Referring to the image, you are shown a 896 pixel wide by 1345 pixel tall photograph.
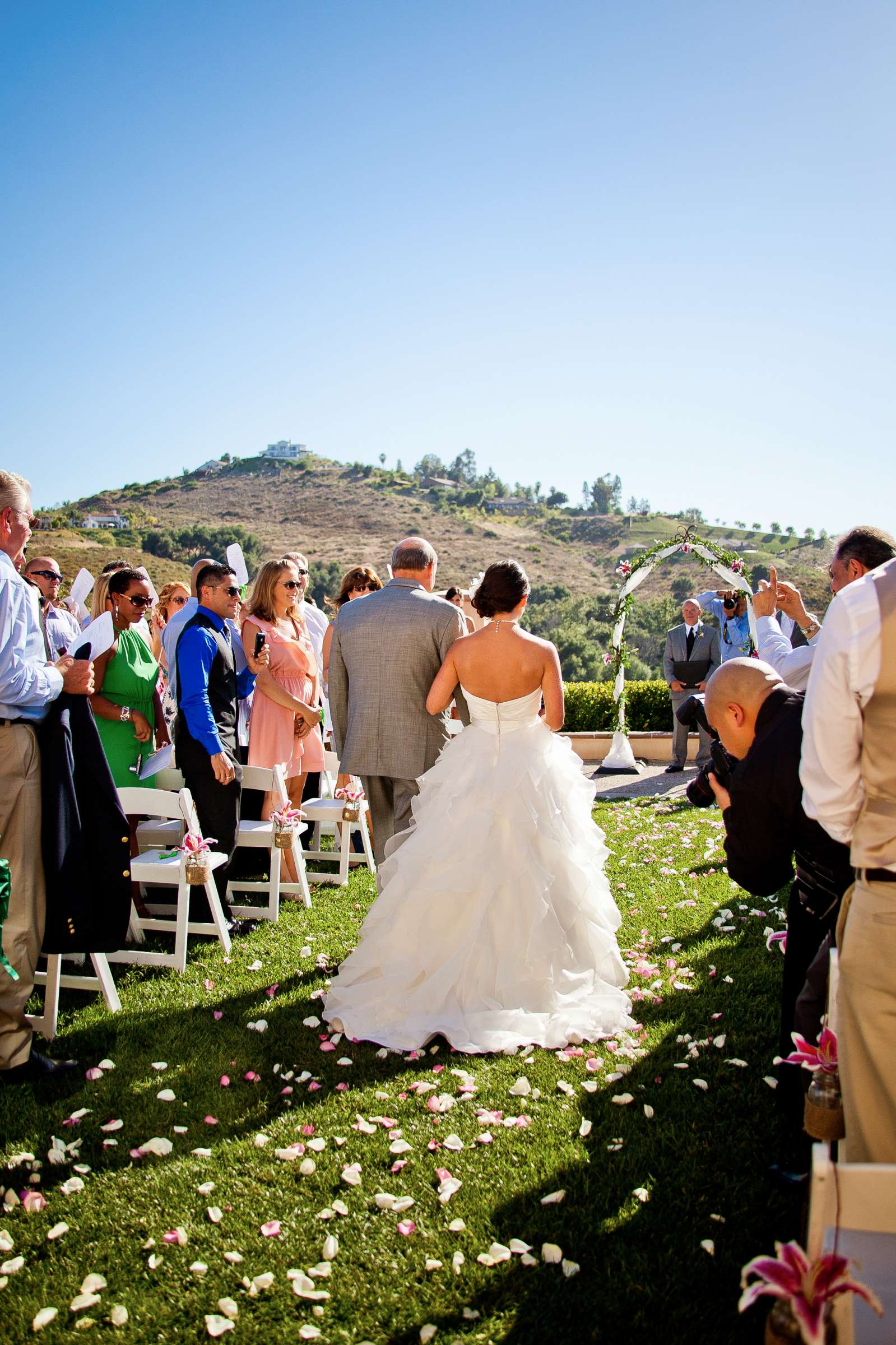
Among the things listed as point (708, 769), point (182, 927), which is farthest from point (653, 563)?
point (708, 769)

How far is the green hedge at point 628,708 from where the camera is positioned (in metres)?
15.6

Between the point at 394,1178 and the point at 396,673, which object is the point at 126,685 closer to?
the point at 396,673

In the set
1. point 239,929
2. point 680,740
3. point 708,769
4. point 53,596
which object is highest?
point 53,596

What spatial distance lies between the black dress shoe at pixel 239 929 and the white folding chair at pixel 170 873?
0.31m

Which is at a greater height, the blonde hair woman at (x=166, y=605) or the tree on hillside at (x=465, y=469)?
the tree on hillside at (x=465, y=469)

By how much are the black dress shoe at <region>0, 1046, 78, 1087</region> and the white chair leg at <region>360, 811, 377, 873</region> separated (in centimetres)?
316

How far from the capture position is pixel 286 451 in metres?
139

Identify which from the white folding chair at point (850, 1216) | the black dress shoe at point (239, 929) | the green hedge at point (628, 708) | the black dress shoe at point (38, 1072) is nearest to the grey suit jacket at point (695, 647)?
the green hedge at point (628, 708)

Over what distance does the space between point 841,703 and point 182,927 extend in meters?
3.97

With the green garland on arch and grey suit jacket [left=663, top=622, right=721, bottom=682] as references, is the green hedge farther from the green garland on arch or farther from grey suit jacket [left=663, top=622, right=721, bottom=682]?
grey suit jacket [left=663, top=622, right=721, bottom=682]

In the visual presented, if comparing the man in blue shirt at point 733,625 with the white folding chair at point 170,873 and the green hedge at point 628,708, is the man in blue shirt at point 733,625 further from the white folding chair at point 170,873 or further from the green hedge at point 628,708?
the white folding chair at point 170,873

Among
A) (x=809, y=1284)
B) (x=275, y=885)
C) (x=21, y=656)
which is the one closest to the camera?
(x=809, y=1284)

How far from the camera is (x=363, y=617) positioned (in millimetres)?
5066

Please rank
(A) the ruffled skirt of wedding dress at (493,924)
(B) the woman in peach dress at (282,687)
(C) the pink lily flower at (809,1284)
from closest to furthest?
(C) the pink lily flower at (809,1284)
(A) the ruffled skirt of wedding dress at (493,924)
(B) the woman in peach dress at (282,687)
